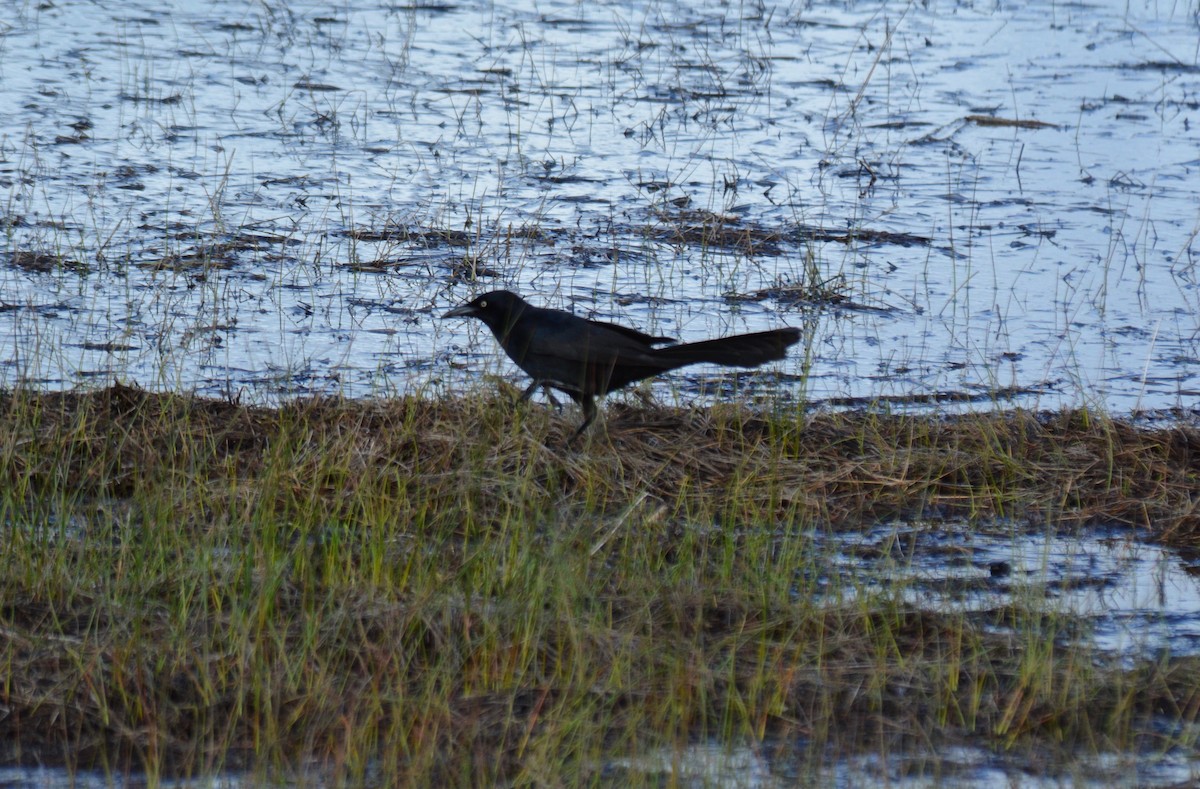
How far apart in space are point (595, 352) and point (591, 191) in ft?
13.1

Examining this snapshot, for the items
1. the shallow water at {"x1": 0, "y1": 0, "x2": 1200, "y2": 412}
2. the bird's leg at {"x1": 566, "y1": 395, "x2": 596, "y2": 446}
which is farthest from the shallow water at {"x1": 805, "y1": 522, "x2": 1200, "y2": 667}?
the shallow water at {"x1": 0, "y1": 0, "x2": 1200, "y2": 412}

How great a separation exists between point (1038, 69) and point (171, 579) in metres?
10.5

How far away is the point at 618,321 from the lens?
7.43 m

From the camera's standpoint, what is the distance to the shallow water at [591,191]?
7.09 metres

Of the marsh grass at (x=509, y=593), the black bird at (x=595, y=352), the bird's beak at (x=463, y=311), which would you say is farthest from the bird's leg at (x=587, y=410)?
the bird's beak at (x=463, y=311)

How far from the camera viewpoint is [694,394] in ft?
21.7

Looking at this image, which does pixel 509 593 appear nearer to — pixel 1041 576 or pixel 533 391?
pixel 1041 576

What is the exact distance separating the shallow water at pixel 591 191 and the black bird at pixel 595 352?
0.45m

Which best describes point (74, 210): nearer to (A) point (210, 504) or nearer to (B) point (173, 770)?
(A) point (210, 504)

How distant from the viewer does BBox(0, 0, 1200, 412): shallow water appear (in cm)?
709

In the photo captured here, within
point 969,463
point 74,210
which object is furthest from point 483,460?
point 74,210

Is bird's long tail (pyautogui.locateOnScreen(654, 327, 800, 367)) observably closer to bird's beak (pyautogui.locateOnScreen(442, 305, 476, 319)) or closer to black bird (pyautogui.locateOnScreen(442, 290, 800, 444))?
black bird (pyautogui.locateOnScreen(442, 290, 800, 444))

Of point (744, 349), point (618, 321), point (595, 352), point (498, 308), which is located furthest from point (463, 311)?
point (618, 321)

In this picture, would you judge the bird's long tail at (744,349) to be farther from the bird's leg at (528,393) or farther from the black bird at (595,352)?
the bird's leg at (528,393)
